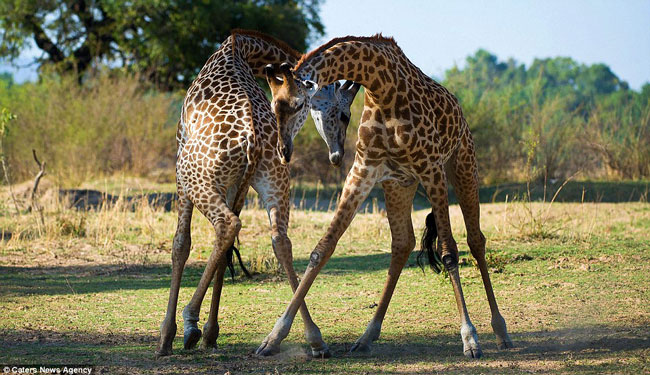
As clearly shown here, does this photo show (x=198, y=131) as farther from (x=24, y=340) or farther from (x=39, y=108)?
(x=39, y=108)

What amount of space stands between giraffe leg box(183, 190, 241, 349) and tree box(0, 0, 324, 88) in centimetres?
1577

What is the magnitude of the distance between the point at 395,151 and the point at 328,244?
2.55 ft

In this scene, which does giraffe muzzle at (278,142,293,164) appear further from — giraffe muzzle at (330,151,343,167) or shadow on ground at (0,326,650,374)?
shadow on ground at (0,326,650,374)

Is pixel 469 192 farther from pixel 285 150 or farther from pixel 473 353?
pixel 285 150

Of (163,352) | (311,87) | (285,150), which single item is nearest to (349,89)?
(311,87)

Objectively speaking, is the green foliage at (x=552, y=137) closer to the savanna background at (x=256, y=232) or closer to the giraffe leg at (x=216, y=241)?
the savanna background at (x=256, y=232)

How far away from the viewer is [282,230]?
522cm

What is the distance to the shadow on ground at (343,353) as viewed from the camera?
4.83 m

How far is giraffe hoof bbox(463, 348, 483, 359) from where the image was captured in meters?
5.04

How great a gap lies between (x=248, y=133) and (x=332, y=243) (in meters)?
0.99

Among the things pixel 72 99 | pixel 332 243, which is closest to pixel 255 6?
pixel 72 99

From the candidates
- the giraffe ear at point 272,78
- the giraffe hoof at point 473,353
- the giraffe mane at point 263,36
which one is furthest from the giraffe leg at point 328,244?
the giraffe mane at point 263,36

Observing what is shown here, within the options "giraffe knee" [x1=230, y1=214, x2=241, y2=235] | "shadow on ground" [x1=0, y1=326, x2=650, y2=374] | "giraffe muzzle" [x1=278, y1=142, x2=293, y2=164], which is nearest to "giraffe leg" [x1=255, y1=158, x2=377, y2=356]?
"shadow on ground" [x1=0, y1=326, x2=650, y2=374]

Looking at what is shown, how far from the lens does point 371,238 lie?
35.8 ft
